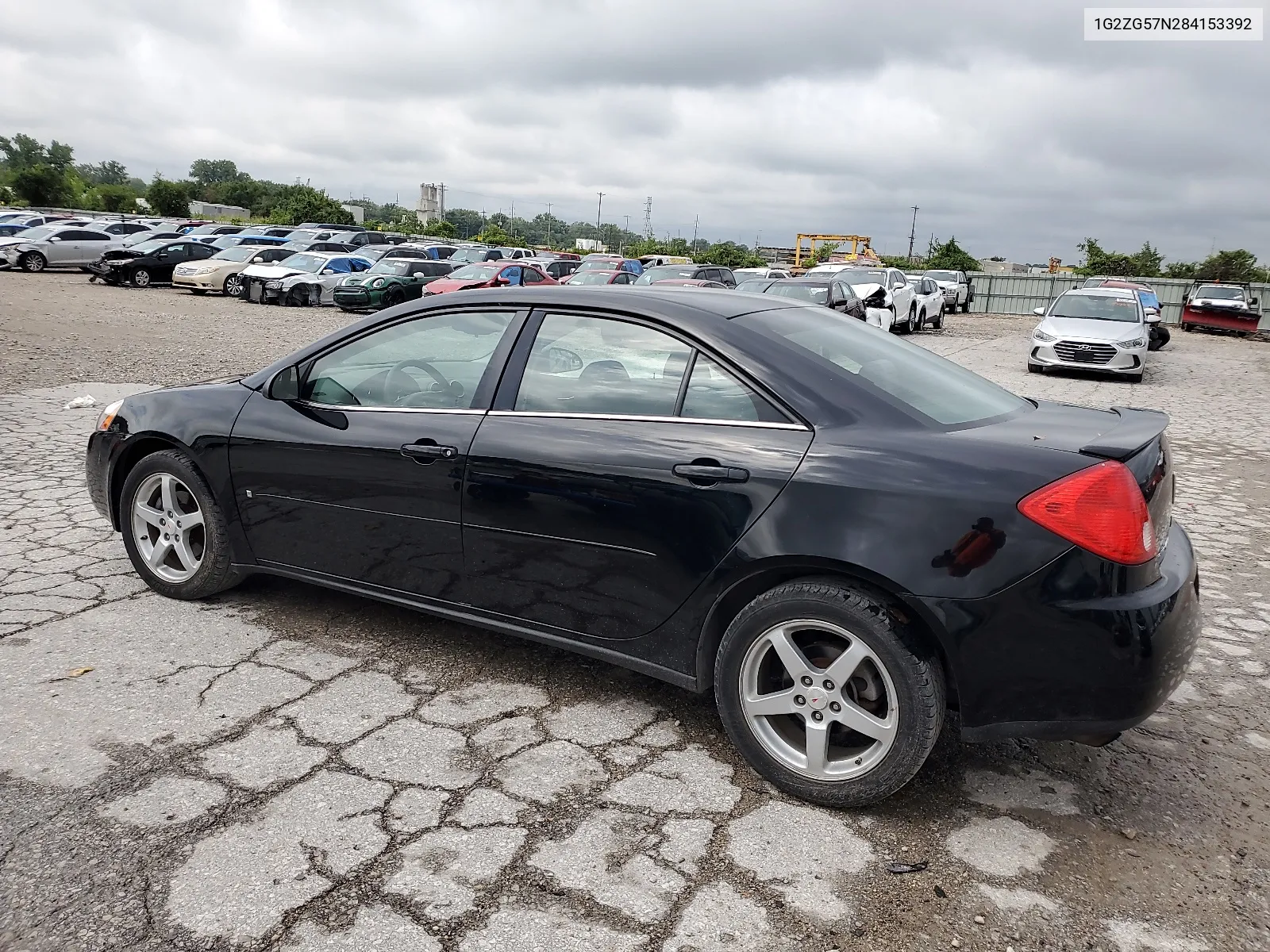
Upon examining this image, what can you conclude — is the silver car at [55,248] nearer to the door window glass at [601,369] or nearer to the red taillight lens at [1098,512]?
the door window glass at [601,369]

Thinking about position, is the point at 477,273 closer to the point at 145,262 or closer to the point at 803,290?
the point at 803,290

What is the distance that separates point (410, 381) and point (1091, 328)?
51.4 feet

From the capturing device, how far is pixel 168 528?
435 centimetres

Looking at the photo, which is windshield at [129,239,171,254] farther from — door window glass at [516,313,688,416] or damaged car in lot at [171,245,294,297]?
door window glass at [516,313,688,416]

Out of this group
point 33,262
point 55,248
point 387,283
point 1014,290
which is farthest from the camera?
point 1014,290

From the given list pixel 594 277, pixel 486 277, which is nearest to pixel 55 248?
pixel 486 277

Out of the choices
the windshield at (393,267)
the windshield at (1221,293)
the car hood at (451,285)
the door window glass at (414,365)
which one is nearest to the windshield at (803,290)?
→ the car hood at (451,285)

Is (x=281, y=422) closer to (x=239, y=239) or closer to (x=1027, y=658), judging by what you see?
(x=1027, y=658)

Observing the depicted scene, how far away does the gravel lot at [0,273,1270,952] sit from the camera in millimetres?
2385

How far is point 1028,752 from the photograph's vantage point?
3.35 m

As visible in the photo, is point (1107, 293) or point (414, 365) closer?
point (414, 365)

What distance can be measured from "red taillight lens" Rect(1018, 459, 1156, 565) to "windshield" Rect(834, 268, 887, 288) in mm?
20842

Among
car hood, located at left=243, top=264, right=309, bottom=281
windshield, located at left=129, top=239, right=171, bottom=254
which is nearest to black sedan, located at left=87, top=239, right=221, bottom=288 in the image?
windshield, located at left=129, top=239, right=171, bottom=254

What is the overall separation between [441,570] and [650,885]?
151 centimetres
